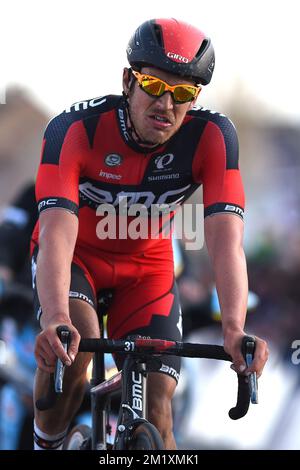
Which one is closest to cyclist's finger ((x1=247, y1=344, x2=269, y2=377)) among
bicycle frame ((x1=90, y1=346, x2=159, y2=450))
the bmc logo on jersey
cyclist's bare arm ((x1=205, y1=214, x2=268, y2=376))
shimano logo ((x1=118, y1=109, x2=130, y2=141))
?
cyclist's bare arm ((x1=205, y1=214, x2=268, y2=376))

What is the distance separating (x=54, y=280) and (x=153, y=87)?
1057 mm

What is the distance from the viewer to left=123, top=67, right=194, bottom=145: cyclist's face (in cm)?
534

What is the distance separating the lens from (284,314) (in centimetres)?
1083

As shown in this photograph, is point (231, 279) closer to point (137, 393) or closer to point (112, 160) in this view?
point (137, 393)

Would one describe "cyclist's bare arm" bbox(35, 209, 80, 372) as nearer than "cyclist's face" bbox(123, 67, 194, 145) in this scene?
Yes

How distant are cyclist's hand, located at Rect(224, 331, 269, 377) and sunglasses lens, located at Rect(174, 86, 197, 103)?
3.99ft

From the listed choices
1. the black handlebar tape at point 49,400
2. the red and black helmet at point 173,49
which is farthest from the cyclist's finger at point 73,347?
the red and black helmet at point 173,49

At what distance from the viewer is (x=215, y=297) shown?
397 inches

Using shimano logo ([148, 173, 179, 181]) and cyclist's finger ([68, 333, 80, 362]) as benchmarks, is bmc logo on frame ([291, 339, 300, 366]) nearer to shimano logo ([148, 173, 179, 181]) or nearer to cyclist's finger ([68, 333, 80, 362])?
shimano logo ([148, 173, 179, 181])

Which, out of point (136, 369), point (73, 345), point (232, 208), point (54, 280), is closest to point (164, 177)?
point (232, 208)

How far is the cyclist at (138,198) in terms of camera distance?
5301mm

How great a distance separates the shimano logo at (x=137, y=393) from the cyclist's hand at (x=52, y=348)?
16.1 inches
